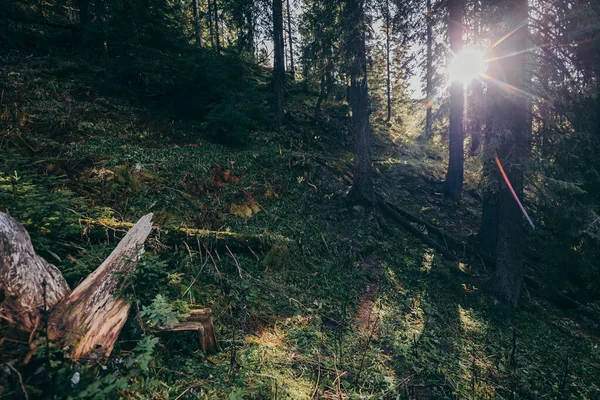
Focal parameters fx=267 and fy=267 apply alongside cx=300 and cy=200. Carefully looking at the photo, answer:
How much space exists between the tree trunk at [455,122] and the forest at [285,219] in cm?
10

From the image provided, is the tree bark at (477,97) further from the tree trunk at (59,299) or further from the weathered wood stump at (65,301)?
the tree trunk at (59,299)

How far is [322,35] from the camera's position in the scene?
9875 mm

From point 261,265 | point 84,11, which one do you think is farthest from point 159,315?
point 84,11

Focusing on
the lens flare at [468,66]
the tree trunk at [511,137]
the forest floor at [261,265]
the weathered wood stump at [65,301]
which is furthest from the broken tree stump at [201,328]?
the lens flare at [468,66]

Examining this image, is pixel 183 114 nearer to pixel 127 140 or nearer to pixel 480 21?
pixel 127 140

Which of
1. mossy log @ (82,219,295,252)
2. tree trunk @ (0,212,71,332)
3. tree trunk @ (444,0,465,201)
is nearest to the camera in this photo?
tree trunk @ (0,212,71,332)

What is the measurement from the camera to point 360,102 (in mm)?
9727

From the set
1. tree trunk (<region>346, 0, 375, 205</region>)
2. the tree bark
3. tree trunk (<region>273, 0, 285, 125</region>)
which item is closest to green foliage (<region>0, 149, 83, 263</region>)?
tree trunk (<region>346, 0, 375, 205</region>)

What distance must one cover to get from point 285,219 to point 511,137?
6.56m

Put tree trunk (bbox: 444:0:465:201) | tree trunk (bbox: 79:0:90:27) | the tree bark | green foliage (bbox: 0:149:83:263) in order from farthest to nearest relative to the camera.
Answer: tree trunk (bbox: 79:0:90:27), tree trunk (bbox: 444:0:465:201), the tree bark, green foliage (bbox: 0:149:83:263)

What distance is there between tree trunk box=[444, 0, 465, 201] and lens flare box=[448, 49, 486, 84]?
31.3 inches

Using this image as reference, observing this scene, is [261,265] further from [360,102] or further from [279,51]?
[279,51]

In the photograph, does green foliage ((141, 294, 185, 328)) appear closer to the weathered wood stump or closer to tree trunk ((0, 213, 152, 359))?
the weathered wood stump

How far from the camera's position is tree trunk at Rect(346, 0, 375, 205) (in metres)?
9.25
